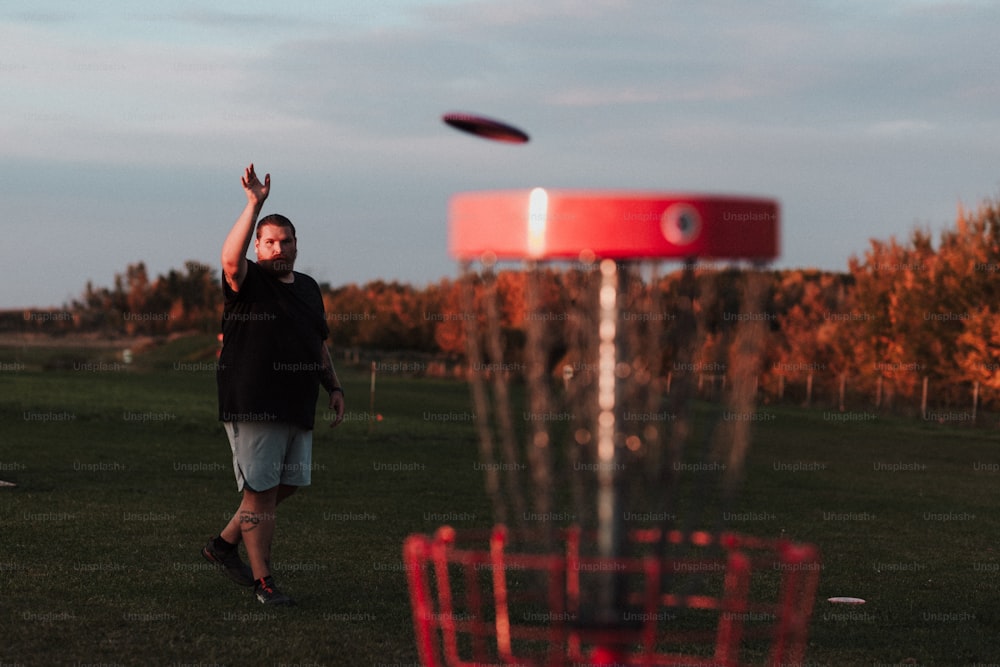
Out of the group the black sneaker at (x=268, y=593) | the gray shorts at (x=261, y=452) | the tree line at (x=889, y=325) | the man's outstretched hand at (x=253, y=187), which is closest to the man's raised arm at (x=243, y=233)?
the man's outstretched hand at (x=253, y=187)

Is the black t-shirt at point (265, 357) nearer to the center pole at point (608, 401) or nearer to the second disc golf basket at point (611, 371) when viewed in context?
the second disc golf basket at point (611, 371)

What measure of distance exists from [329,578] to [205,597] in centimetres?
116

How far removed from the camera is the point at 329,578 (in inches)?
376

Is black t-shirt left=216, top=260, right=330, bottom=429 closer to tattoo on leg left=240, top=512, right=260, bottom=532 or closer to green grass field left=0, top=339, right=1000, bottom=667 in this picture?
tattoo on leg left=240, top=512, right=260, bottom=532

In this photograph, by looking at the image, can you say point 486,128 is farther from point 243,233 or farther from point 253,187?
point 243,233

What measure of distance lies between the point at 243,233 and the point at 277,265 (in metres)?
1.58

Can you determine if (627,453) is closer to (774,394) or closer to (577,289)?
(577,289)

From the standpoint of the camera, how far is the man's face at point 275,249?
26.3ft

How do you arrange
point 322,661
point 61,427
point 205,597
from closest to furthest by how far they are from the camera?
point 322,661
point 205,597
point 61,427

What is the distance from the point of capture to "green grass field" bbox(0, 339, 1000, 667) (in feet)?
24.6

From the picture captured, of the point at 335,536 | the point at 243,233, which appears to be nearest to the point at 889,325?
the point at 335,536

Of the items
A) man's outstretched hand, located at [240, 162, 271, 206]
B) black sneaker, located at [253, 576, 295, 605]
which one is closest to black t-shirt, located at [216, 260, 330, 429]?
black sneaker, located at [253, 576, 295, 605]

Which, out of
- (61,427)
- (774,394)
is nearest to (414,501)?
(61,427)

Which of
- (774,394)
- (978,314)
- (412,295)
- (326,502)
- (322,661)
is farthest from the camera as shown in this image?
(412,295)
